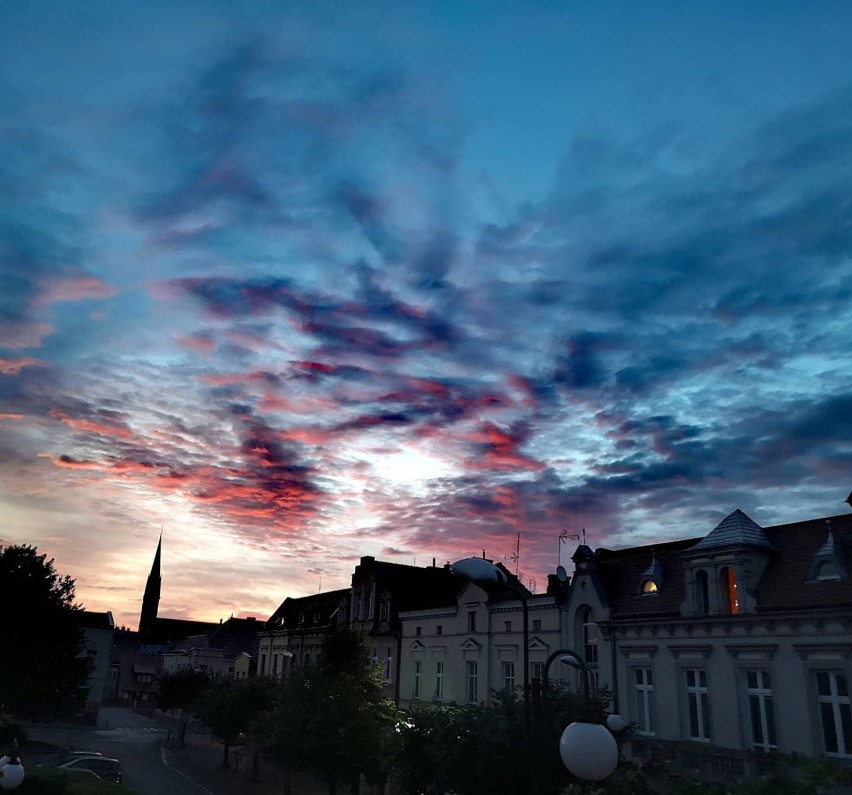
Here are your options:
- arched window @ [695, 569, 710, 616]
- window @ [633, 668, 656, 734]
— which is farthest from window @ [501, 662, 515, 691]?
arched window @ [695, 569, 710, 616]

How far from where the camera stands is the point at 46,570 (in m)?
51.0

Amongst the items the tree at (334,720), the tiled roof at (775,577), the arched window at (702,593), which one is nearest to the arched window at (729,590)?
the arched window at (702,593)

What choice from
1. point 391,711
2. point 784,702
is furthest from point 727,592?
point 391,711

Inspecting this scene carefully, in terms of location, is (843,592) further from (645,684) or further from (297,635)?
(297,635)

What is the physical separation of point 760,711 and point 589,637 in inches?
378

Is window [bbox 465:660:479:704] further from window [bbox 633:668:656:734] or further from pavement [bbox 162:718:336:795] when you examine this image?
window [bbox 633:668:656:734]

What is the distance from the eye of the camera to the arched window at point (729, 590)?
2844 centimetres

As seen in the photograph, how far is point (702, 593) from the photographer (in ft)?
97.3

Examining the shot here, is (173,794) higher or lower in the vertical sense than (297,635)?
lower

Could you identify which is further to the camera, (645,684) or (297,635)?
(297,635)

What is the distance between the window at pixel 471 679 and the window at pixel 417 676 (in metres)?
5.77

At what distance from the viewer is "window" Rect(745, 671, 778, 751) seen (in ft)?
84.9

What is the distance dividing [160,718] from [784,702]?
95.4 meters

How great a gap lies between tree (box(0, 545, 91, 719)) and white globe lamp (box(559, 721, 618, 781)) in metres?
48.3
